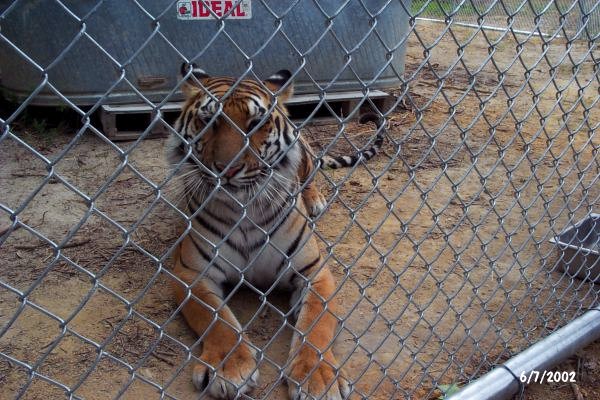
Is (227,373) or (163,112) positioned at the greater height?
(227,373)

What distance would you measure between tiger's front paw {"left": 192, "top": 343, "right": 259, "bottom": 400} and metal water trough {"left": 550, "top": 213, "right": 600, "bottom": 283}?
1.20 meters

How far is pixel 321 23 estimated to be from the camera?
3.67 meters

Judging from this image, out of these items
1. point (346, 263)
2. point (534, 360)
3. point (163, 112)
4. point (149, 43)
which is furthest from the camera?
point (163, 112)

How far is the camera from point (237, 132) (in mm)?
1906

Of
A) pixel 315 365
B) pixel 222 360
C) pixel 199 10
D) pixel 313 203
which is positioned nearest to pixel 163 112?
pixel 199 10

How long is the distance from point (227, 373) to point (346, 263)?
35.6 inches

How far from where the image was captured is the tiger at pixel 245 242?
1756 millimetres

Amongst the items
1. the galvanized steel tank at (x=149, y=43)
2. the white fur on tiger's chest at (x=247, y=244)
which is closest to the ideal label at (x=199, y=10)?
the galvanized steel tank at (x=149, y=43)

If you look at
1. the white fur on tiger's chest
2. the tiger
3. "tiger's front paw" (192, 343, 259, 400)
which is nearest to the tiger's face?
the tiger

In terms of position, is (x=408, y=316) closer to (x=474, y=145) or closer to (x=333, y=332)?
(x=333, y=332)

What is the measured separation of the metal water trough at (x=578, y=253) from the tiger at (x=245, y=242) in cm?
87

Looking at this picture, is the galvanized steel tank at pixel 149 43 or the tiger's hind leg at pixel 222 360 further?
the galvanized steel tank at pixel 149 43
